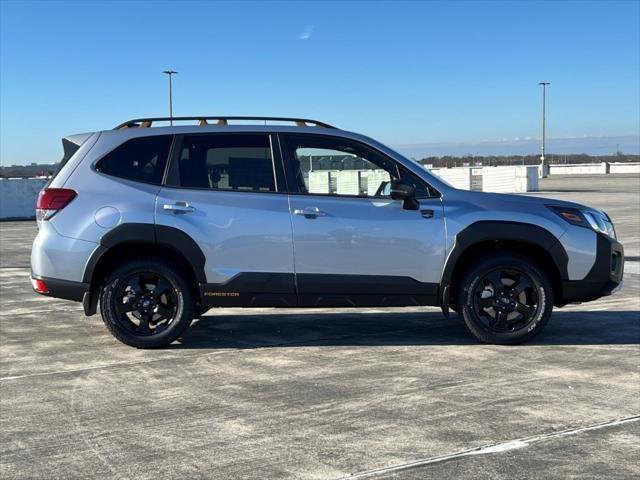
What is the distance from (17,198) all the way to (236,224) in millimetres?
25787

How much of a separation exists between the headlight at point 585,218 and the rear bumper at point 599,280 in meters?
0.10

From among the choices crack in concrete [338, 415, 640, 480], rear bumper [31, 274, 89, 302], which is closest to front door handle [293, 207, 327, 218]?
rear bumper [31, 274, 89, 302]

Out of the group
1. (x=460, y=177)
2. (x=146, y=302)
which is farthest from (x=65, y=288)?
(x=460, y=177)

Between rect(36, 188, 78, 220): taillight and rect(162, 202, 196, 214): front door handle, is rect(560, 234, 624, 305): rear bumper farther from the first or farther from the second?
rect(36, 188, 78, 220): taillight

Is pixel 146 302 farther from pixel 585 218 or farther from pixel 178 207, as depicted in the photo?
pixel 585 218

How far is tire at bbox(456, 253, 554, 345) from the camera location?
616 cm

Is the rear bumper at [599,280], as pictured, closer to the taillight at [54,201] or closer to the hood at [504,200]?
the hood at [504,200]

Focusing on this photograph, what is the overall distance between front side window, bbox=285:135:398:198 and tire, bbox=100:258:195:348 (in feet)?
4.47

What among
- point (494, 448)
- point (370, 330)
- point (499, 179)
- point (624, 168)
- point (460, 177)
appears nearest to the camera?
point (494, 448)

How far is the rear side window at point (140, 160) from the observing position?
6.15 metres

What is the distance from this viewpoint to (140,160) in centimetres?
620

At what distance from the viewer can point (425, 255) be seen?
6086mm

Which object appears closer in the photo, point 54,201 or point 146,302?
point 54,201

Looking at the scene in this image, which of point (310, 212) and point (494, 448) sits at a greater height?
point (310, 212)
